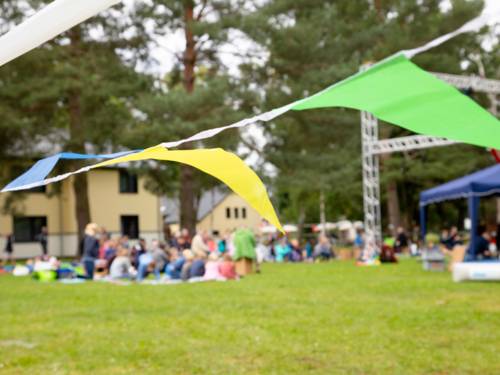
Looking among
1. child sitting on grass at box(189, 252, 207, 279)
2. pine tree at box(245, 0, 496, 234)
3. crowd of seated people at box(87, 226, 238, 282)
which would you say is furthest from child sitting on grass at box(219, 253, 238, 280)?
pine tree at box(245, 0, 496, 234)

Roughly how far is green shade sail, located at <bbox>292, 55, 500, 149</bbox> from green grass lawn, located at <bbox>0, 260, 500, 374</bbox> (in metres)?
3.36

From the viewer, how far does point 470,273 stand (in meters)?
14.0

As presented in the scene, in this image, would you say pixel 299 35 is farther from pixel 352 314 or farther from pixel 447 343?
pixel 447 343

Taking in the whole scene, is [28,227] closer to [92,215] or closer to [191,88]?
[92,215]

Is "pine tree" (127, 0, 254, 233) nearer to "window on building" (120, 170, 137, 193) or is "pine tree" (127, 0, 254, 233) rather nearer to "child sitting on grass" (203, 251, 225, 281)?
"child sitting on grass" (203, 251, 225, 281)

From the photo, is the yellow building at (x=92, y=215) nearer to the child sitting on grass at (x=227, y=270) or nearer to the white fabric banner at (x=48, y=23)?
the child sitting on grass at (x=227, y=270)

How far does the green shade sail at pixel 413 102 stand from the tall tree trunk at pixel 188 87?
21.5 meters

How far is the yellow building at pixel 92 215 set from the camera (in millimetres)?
36375

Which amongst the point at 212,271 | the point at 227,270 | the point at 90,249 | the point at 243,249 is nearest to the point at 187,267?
the point at 212,271

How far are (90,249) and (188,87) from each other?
10625mm

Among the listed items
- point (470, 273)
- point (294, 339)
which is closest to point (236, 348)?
point (294, 339)

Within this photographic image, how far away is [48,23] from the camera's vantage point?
2.35m

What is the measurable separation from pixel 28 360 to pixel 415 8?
89.2 feet

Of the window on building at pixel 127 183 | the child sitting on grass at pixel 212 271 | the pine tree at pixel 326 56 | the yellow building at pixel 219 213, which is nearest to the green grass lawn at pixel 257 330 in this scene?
the child sitting on grass at pixel 212 271
